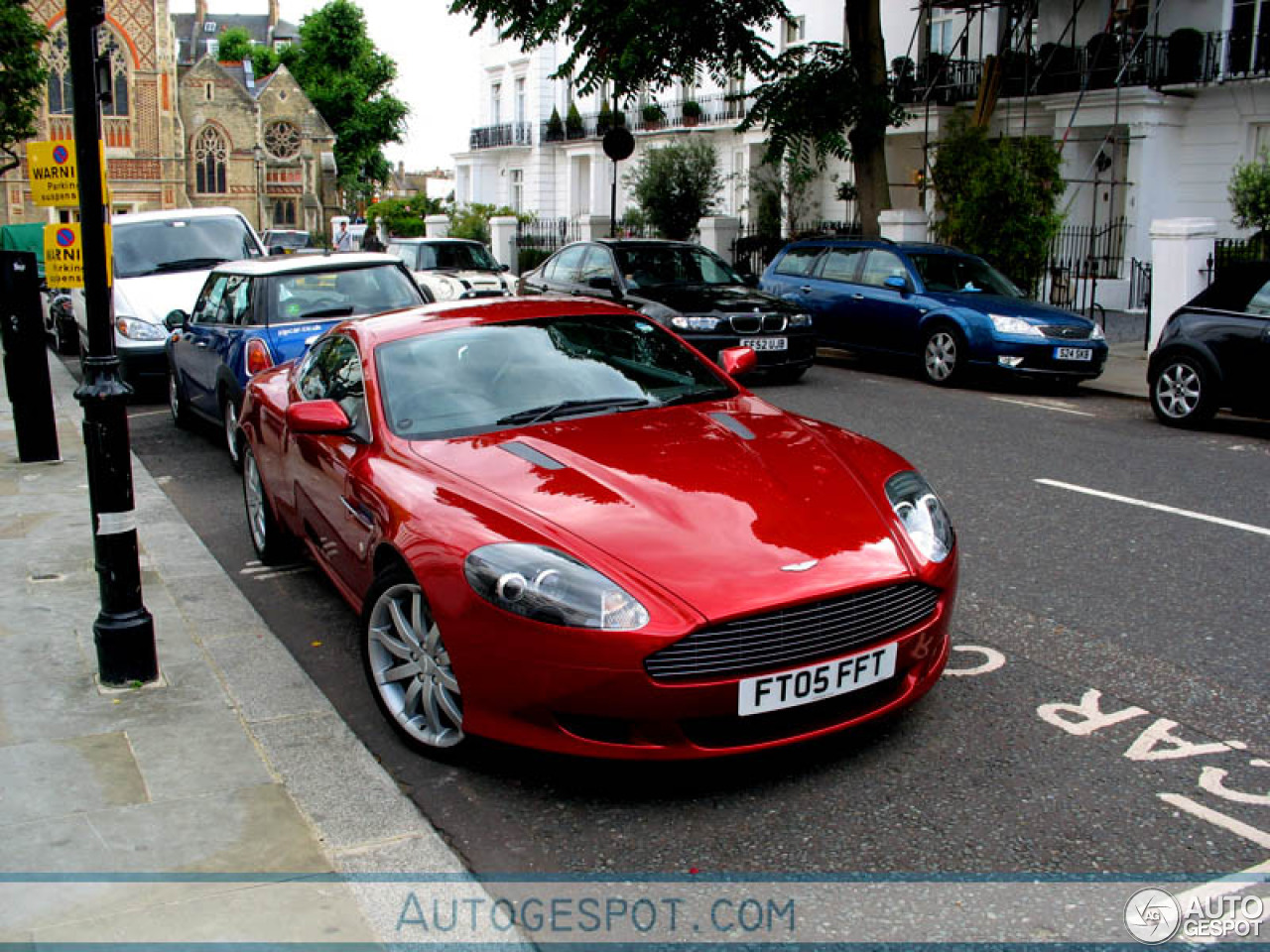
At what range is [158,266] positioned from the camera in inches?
595

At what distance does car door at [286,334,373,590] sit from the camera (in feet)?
16.7

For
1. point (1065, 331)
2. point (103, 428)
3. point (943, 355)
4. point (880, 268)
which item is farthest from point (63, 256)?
point (1065, 331)

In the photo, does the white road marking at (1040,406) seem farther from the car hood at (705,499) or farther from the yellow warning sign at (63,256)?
the yellow warning sign at (63,256)

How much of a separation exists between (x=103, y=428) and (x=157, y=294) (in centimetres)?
1029

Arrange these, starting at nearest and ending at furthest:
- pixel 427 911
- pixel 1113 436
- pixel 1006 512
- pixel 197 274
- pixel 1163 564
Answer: pixel 427 911
pixel 1163 564
pixel 1006 512
pixel 1113 436
pixel 197 274

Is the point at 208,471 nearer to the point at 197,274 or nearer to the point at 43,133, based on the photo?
the point at 197,274

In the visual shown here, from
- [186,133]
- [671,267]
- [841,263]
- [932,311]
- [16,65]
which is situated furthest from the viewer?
[186,133]

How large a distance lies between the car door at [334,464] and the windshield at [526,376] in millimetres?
230

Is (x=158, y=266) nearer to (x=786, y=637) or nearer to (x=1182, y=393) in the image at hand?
(x=1182, y=393)

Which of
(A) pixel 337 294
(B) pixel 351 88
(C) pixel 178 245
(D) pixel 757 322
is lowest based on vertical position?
(D) pixel 757 322

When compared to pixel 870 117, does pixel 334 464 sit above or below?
below

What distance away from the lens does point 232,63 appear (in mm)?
107125

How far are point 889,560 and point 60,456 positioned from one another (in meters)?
8.24

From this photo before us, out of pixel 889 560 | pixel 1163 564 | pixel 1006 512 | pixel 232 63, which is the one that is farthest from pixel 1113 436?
pixel 232 63
